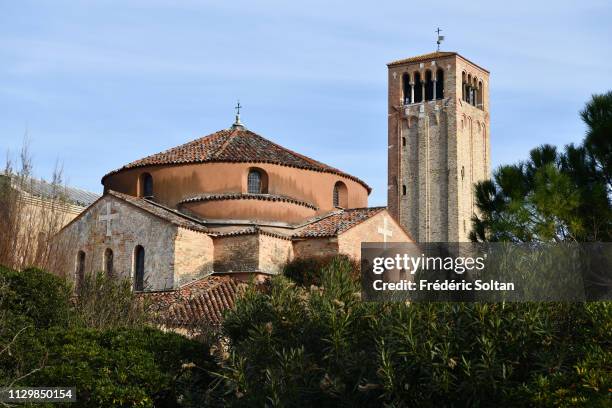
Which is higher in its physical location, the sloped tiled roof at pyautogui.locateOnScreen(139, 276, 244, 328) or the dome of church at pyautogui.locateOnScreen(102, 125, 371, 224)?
the dome of church at pyautogui.locateOnScreen(102, 125, 371, 224)

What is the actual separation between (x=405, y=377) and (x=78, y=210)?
29.8 metres

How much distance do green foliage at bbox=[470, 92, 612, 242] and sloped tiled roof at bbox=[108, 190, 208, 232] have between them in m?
A: 11.0

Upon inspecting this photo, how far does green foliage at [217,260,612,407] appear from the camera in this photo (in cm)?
1012

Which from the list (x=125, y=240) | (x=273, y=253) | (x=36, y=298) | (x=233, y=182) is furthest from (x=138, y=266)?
(x=36, y=298)

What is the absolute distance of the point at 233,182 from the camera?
29688 millimetres

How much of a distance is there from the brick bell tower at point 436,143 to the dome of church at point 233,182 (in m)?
20.4

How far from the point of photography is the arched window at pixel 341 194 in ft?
106

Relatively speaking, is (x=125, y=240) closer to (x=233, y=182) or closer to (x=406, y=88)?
(x=233, y=182)

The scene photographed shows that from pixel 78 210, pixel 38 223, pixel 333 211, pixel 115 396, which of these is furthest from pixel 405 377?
pixel 78 210

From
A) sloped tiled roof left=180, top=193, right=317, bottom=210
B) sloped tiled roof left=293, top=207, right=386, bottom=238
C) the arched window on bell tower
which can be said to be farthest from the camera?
the arched window on bell tower

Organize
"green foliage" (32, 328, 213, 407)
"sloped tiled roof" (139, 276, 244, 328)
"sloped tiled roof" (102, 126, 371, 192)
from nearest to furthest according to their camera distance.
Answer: "green foliage" (32, 328, 213, 407)
"sloped tiled roof" (139, 276, 244, 328)
"sloped tiled roof" (102, 126, 371, 192)

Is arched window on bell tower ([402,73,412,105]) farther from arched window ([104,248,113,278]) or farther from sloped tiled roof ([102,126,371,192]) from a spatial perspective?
arched window ([104,248,113,278])

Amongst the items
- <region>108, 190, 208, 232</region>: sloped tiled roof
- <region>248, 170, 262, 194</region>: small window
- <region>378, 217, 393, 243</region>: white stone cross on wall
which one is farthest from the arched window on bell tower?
<region>108, 190, 208, 232</region>: sloped tiled roof

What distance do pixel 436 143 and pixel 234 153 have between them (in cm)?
2349
